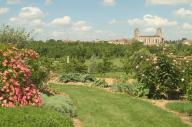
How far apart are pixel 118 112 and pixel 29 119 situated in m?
4.33

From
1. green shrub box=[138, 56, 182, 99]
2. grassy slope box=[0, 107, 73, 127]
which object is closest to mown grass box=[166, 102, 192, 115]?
green shrub box=[138, 56, 182, 99]

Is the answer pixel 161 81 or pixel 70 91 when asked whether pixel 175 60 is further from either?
pixel 70 91

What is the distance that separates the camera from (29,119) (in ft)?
27.9

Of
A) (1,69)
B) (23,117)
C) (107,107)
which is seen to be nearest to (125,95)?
(107,107)

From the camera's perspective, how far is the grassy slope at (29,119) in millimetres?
8173

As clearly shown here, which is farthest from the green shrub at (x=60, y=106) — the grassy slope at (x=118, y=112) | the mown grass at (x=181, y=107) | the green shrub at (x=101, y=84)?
the green shrub at (x=101, y=84)

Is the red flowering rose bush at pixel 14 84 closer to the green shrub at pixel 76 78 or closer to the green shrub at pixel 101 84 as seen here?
the green shrub at pixel 101 84

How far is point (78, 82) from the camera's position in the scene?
20.8 meters

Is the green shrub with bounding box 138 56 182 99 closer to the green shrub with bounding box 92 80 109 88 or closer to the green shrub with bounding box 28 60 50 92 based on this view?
the green shrub with bounding box 92 80 109 88

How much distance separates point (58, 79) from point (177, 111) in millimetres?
9731

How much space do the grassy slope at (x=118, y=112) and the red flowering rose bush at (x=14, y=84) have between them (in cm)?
157

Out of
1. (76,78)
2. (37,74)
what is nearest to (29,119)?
(37,74)

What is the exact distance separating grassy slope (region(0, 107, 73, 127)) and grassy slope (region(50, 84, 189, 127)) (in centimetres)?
162

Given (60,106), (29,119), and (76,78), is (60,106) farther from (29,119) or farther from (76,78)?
(76,78)
